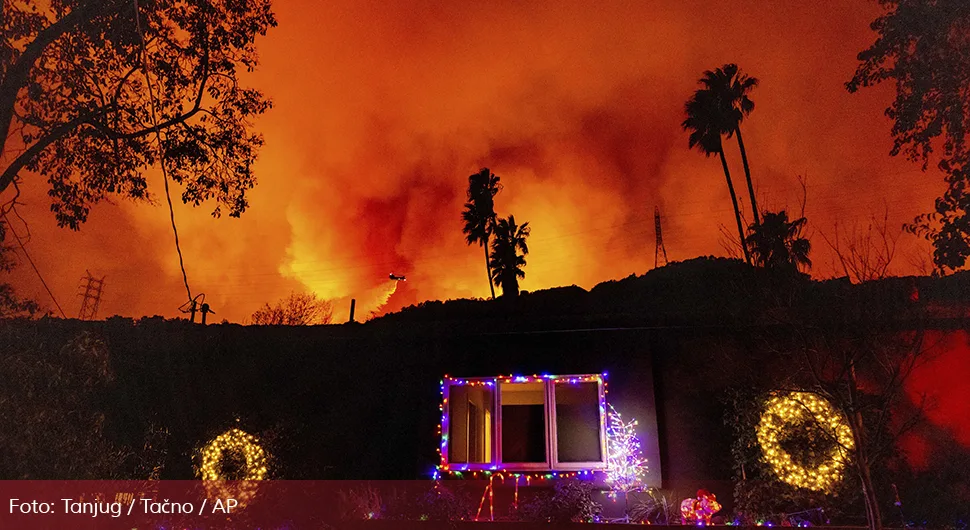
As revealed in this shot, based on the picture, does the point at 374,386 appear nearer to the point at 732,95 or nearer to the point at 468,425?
the point at 468,425

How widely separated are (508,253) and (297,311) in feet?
38.9

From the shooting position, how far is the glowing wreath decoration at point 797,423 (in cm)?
837

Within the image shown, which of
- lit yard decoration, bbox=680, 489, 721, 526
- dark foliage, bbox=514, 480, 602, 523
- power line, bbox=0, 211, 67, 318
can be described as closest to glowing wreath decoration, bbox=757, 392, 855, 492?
lit yard decoration, bbox=680, 489, 721, 526

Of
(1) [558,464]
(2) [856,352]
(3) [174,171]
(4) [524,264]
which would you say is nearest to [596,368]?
(1) [558,464]

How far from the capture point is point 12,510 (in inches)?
286

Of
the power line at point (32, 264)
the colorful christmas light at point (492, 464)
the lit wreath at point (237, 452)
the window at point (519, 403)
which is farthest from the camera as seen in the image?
the lit wreath at point (237, 452)

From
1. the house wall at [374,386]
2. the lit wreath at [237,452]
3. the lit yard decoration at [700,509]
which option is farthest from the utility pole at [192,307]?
the lit yard decoration at [700,509]

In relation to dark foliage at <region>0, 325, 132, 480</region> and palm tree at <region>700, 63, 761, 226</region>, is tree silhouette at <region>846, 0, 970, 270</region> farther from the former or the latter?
palm tree at <region>700, 63, 761, 226</region>

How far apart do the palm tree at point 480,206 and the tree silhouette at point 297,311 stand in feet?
28.3

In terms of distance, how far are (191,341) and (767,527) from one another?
10949 millimetres

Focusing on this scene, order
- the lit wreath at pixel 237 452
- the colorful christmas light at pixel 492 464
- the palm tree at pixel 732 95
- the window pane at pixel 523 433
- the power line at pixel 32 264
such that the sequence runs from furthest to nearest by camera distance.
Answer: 1. the palm tree at pixel 732 95
2. the window pane at pixel 523 433
3. the lit wreath at pixel 237 452
4. the colorful christmas light at pixel 492 464
5. the power line at pixel 32 264

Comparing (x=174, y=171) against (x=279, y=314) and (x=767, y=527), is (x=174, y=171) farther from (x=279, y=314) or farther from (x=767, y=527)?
(x=279, y=314)

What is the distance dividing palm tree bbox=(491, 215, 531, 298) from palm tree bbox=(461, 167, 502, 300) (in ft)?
2.12

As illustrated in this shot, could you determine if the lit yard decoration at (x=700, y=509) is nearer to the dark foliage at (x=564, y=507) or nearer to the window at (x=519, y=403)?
the dark foliage at (x=564, y=507)
